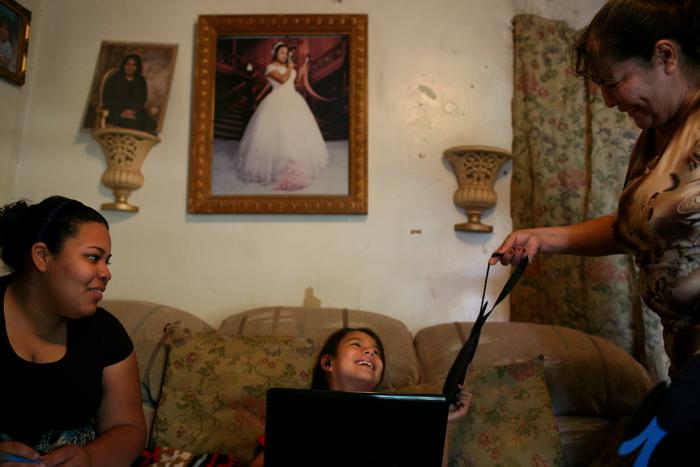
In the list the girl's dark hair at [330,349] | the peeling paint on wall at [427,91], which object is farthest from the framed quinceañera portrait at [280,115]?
the girl's dark hair at [330,349]

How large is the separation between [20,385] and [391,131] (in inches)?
66.2

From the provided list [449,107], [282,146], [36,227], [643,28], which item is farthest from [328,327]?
[643,28]

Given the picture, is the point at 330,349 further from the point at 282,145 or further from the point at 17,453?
the point at 282,145

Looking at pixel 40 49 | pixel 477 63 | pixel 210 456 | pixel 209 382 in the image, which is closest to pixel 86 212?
pixel 209 382

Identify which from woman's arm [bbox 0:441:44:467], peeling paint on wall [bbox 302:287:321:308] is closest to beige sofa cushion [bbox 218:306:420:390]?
peeling paint on wall [bbox 302:287:321:308]

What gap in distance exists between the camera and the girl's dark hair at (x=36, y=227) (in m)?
1.29

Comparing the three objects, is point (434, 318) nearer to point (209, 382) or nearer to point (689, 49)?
point (209, 382)

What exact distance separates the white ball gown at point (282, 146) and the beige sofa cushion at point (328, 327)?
1.99ft

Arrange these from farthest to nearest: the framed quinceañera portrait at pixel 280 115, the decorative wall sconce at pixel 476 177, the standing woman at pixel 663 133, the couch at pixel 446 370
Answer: the framed quinceañera portrait at pixel 280 115 < the decorative wall sconce at pixel 476 177 < the couch at pixel 446 370 < the standing woman at pixel 663 133

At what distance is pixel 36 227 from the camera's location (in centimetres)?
130

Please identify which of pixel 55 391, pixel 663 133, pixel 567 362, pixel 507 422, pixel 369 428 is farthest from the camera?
pixel 567 362

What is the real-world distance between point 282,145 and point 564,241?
1.35 metres

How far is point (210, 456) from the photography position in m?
1.52

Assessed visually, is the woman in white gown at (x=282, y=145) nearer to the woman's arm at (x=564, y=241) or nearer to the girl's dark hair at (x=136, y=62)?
the girl's dark hair at (x=136, y=62)
